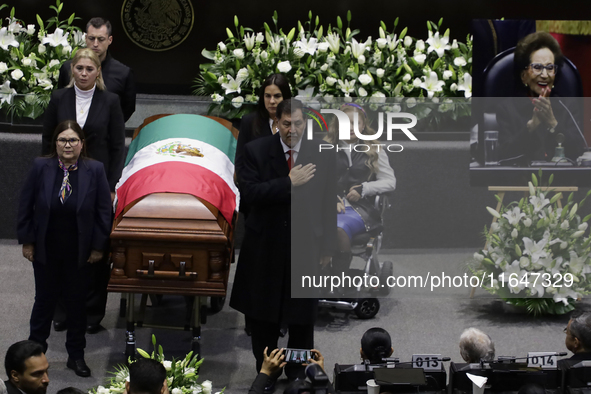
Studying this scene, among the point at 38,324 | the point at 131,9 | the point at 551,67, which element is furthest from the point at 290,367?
the point at 131,9

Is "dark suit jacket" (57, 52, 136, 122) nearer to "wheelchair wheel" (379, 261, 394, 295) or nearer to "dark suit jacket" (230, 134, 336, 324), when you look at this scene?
"dark suit jacket" (230, 134, 336, 324)

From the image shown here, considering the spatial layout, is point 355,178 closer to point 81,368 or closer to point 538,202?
point 538,202

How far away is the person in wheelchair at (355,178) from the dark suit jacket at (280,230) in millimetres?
52

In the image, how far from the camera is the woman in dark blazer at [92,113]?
4738mm

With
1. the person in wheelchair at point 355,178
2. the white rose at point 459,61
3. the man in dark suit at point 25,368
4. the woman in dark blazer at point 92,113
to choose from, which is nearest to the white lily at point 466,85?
the white rose at point 459,61

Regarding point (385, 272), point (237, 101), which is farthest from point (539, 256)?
point (237, 101)

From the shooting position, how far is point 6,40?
19.7ft

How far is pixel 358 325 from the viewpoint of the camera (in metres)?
5.02

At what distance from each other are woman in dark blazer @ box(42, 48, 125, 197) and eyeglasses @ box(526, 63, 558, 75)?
2.21 m

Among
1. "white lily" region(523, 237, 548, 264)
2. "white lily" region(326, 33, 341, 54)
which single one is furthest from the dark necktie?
"white lily" region(326, 33, 341, 54)

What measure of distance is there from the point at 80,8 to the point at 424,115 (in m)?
3.99

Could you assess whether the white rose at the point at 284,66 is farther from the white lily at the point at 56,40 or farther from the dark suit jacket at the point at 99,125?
the white lily at the point at 56,40

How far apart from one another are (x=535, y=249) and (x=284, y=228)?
1.67 meters

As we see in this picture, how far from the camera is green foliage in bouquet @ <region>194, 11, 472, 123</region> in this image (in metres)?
5.88
